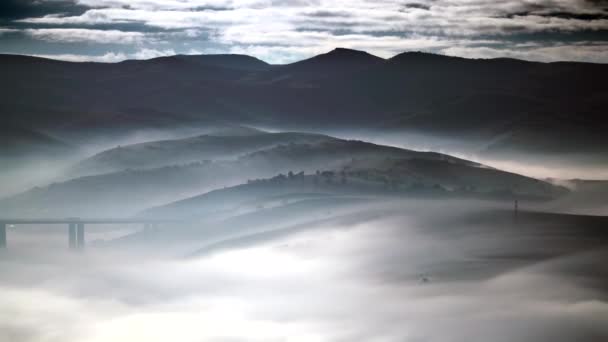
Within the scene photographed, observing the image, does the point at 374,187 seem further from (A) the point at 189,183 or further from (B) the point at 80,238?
(A) the point at 189,183

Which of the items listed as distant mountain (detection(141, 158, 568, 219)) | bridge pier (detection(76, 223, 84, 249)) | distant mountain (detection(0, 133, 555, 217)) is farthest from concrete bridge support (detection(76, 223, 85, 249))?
distant mountain (detection(0, 133, 555, 217))

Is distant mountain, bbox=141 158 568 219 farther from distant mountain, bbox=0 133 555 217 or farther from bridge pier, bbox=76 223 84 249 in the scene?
bridge pier, bbox=76 223 84 249

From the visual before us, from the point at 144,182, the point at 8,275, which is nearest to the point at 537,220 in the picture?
the point at 8,275

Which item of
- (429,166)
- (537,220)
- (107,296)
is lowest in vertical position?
(107,296)

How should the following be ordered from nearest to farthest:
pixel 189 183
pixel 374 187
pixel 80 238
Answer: pixel 80 238, pixel 374 187, pixel 189 183

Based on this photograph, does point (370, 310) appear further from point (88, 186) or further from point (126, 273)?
point (88, 186)

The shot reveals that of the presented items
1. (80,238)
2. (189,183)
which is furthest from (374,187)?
(189,183)

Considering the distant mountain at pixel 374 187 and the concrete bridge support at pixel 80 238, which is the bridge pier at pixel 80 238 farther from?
the distant mountain at pixel 374 187

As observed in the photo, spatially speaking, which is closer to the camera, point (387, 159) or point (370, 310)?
point (370, 310)

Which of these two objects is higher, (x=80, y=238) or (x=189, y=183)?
(x=189, y=183)

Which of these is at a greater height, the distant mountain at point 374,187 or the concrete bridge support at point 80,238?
the distant mountain at point 374,187

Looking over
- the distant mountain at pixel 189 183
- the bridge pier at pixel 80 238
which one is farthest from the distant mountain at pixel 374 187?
the bridge pier at pixel 80 238
